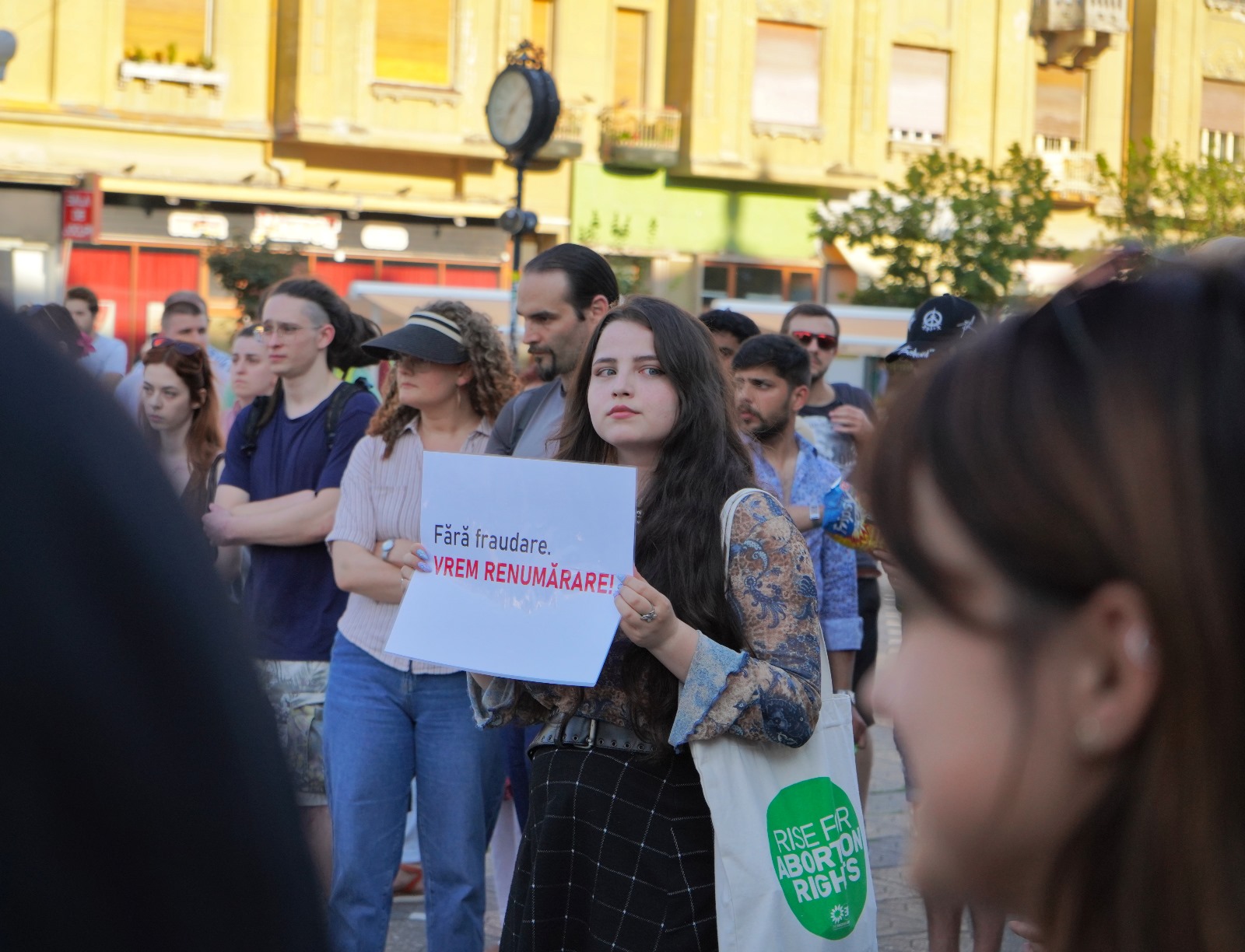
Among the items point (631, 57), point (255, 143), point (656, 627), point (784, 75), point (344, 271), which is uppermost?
point (631, 57)

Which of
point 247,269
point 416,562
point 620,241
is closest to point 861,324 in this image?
point 620,241

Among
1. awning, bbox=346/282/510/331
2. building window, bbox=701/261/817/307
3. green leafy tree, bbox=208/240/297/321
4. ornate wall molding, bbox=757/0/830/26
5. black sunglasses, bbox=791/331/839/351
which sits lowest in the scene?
black sunglasses, bbox=791/331/839/351

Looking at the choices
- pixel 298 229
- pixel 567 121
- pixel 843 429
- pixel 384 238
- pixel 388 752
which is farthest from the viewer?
pixel 567 121

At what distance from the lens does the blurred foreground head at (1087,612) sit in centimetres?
91

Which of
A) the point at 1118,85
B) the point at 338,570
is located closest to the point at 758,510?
the point at 338,570

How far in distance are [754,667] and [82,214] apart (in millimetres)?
20478

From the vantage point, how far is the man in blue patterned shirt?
17.1ft

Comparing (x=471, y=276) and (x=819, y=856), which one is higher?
(x=471, y=276)

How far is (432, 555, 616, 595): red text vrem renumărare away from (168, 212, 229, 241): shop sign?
72.3 ft

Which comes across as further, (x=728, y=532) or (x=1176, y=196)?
(x=1176, y=196)

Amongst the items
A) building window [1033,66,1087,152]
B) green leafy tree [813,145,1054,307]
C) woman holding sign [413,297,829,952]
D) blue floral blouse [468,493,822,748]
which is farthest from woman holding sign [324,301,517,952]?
building window [1033,66,1087,152]

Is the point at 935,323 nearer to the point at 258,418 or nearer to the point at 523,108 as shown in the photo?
the point at 258,418

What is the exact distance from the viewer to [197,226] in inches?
955

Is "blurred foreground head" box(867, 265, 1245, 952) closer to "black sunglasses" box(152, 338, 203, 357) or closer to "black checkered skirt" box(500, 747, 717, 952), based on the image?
"black checkered skirt" box(500, 747, 717, 952)
